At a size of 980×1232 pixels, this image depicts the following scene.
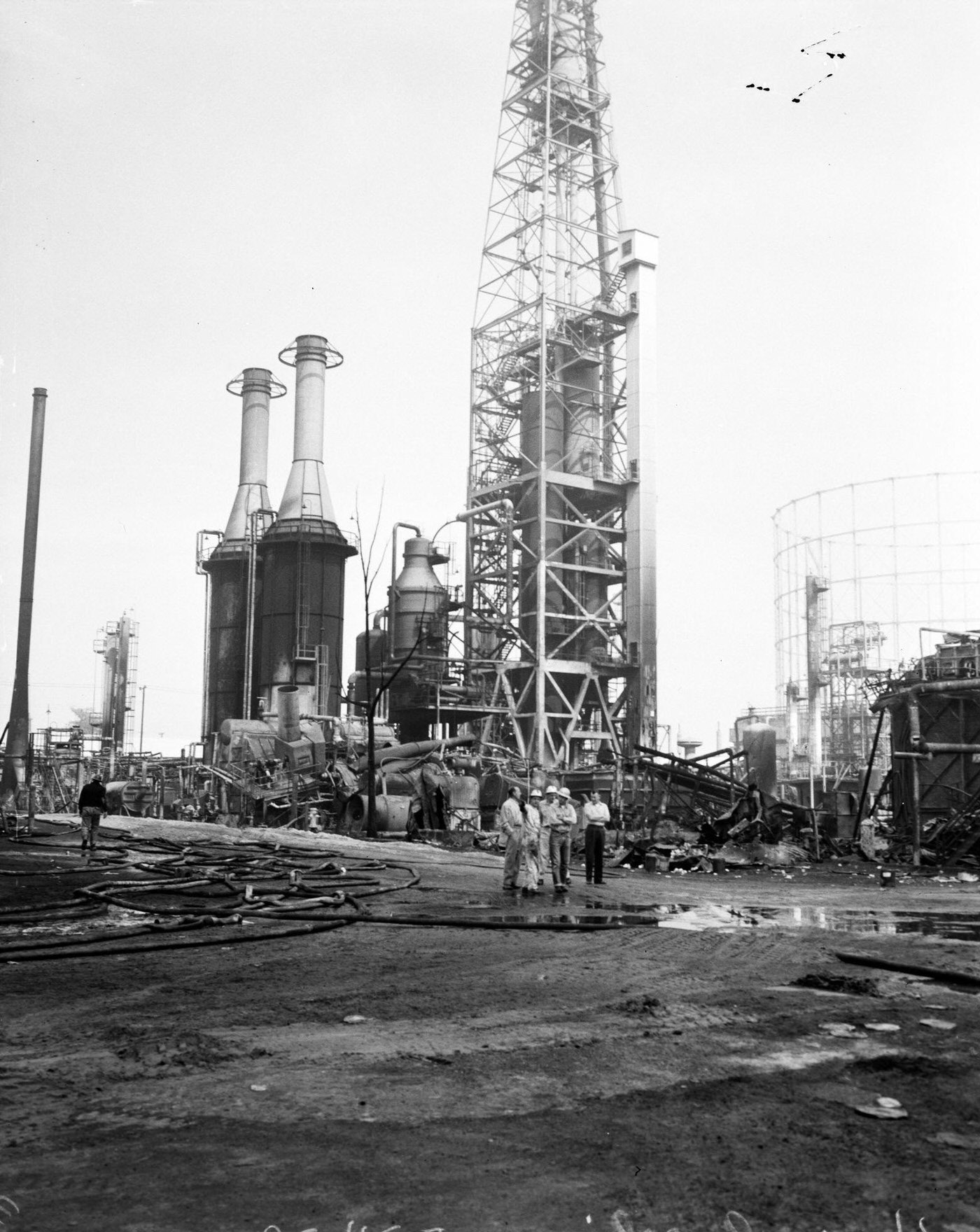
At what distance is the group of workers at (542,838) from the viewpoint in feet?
60.8

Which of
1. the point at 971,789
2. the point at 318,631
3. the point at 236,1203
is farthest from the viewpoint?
the point at 318,631

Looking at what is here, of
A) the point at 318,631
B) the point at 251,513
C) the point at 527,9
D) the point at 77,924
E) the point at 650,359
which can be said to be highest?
the point at 527,9

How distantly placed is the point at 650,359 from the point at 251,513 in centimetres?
2497

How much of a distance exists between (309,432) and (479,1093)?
212 feet

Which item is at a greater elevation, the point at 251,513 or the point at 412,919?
the point at 251,513

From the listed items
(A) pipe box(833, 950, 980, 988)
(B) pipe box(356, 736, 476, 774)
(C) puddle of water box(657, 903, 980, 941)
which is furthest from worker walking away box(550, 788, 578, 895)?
(B) pipe box(356, 736, 476, 774)

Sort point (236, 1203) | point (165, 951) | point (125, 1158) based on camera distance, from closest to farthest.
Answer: point (236, 1203)
point (125, 1158)
point (165, 951)

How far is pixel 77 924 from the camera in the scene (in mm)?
13320

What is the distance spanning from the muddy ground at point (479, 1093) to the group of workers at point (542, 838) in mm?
7173

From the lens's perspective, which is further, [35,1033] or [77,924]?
[77,924]

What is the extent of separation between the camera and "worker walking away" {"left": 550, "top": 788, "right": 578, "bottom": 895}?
63.3 ft

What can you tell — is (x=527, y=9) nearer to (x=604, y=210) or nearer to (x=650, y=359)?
(x=604, y=210)

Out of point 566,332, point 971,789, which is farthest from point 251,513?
point 971,789

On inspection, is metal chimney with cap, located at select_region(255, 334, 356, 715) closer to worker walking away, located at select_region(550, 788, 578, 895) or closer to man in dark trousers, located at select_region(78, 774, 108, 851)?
man in dark trousers, located at select_region(78, 774, 108, 851)
